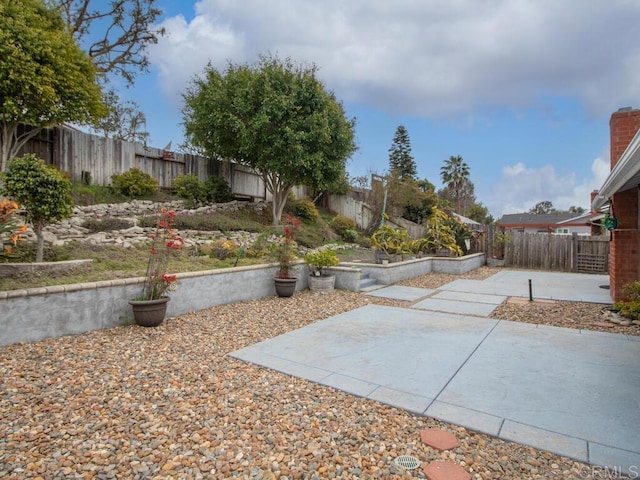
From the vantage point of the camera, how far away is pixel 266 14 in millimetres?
8883

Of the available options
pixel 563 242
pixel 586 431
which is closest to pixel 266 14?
pixel 586 431

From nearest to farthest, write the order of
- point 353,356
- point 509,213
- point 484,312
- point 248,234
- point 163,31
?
point 353,356, point 484,312, point 248,234, point 163,31, point 509,213

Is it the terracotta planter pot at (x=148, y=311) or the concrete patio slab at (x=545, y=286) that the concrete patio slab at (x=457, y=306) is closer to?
the concrete patio slab at (x=545, y=286)

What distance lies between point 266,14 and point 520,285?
364 inches

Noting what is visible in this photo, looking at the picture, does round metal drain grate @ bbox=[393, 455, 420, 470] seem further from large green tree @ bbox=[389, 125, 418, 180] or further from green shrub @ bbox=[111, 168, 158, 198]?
large green tree @ bbox=[389, 125, 418, 180]

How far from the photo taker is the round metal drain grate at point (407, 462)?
211 centimetres

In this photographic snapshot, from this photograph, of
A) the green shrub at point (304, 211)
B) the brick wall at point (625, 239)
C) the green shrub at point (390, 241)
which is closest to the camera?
the brick wall at point (625, 239)

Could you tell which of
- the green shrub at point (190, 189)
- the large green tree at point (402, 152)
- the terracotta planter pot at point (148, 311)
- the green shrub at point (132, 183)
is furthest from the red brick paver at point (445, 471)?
the large green tree at point (402, 152)

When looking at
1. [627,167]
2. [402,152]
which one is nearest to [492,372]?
[627,167]

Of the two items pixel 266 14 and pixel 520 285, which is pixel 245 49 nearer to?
pixel 266 14

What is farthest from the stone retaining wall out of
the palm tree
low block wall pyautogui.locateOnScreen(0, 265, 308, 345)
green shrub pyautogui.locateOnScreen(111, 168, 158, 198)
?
the palm tree

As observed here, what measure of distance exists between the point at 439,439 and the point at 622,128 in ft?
19.8

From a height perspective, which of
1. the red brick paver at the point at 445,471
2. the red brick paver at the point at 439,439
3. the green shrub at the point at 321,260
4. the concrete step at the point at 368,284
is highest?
the green shrub at the point at 321,260

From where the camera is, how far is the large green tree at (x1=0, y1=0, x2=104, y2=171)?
797 cm
